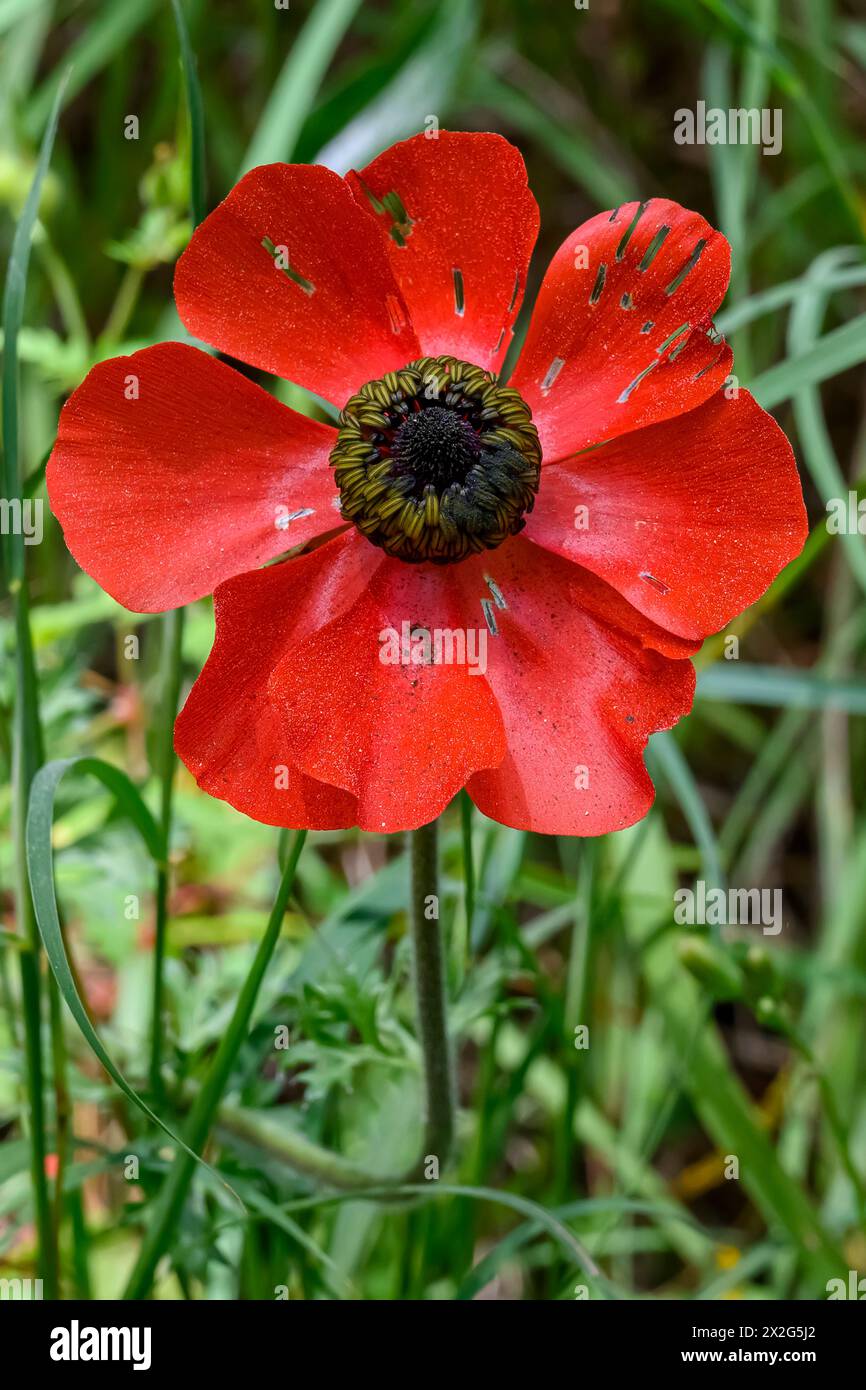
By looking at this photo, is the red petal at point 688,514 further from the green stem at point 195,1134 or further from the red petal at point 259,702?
the green stem at point 195,1134

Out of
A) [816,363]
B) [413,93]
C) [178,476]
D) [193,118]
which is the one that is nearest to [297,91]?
[413,93]

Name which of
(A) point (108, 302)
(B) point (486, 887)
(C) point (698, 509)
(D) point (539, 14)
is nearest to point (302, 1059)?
(B) point (486, 887)

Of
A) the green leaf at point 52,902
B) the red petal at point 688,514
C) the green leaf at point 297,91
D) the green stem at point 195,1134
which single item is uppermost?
the green leaf at point 297,91

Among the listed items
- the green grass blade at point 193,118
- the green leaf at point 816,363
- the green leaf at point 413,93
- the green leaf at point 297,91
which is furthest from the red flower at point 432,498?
the green leaf at point 413,93

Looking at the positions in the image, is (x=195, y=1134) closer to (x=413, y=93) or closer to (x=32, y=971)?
(x=32, y=971)

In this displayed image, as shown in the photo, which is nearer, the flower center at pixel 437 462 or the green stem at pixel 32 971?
the flower center at pixel 437 462

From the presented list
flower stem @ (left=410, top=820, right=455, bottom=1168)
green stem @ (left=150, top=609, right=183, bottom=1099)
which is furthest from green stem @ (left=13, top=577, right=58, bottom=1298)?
flower stem @ (left=410, top=820, right=455, bottom=1168)

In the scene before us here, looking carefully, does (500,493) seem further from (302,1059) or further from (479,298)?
(302,1059)
